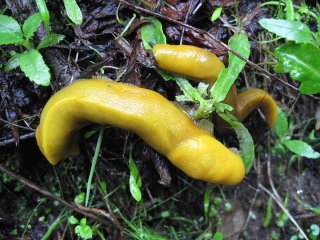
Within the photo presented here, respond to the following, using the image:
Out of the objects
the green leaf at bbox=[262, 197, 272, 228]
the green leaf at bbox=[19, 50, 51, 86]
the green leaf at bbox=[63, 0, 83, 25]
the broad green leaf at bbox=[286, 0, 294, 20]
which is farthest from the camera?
the green leaf at bbox=[262, 197, 272, 228]

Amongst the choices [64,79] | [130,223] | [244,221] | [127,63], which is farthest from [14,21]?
[244,221]

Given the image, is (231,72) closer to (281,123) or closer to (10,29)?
(281,123)

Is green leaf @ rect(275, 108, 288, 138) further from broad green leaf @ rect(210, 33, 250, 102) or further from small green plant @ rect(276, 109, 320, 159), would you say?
broad green leaf @ rect(210, 33, 250, 102)

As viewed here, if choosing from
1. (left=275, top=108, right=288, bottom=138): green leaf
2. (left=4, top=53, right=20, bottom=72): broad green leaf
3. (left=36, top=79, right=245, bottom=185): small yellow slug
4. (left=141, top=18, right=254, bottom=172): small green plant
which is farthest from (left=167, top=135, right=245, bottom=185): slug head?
(left=4, top=53, right=20, bottom=72): broad green leaf

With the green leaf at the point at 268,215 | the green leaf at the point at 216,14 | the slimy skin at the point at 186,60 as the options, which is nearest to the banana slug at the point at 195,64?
the slimy skin at the point at 186,60

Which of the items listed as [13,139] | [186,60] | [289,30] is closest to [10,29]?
[13,139]

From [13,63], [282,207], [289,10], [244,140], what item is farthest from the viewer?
[282,207]
